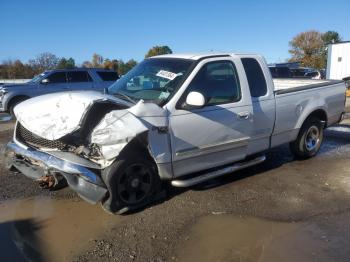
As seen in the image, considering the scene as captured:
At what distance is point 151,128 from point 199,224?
121 cm

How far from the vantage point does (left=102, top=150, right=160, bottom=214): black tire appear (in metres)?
4.13

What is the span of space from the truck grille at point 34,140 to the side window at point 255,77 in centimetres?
276

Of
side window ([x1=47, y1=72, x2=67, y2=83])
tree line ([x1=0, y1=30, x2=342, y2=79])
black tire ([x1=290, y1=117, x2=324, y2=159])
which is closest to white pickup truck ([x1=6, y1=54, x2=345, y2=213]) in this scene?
black tire ([x1=290, y1=117, x2=324, y2=159])

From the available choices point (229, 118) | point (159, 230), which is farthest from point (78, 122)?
point (229, 118)

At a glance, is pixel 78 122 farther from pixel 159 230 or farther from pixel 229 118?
pixel 229 118

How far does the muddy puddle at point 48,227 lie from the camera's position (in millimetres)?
3582

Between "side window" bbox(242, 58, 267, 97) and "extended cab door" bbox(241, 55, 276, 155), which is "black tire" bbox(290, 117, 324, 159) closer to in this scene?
"extended cab door" bbox(241, 55, 276, 155)

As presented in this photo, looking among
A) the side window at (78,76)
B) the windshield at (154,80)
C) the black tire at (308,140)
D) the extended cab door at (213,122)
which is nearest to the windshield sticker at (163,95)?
the windshield at (154,80)

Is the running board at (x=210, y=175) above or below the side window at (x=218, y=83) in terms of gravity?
below

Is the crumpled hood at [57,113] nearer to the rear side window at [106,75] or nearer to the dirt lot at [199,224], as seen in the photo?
the dirt lot at [199,224]

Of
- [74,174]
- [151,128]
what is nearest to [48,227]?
[74,174]

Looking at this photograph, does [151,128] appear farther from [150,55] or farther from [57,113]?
[150,55]

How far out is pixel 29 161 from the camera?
4.70m

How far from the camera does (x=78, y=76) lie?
14.9 meters
